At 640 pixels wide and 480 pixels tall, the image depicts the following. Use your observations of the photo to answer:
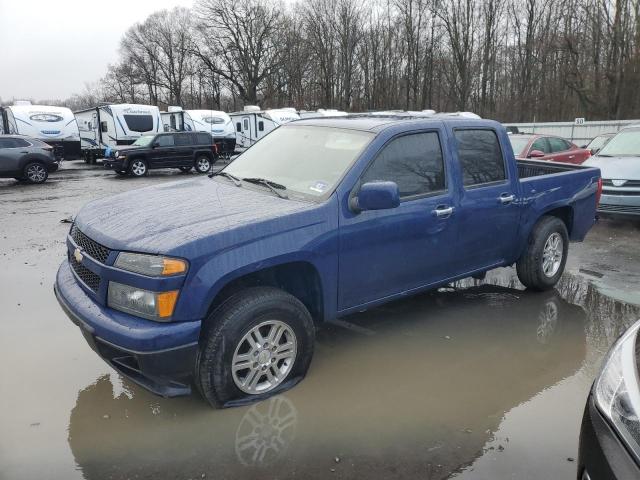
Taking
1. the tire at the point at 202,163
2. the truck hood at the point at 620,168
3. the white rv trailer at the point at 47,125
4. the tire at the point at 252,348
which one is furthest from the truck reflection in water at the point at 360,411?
the white rv trailer at the point at 47,125

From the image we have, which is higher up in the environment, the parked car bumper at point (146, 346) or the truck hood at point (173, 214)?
the truck hood at point (173, 214)

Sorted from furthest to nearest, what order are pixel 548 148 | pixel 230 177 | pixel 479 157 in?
pixel 548 148, pixel 479 157, pixel 230 177

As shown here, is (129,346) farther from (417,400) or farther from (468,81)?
(468,81)

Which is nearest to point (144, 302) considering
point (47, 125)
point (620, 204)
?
point (620, 204)

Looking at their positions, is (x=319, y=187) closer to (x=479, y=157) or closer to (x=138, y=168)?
(x=479, y=157)

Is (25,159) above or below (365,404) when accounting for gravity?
above

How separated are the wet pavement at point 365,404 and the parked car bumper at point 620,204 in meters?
3.79

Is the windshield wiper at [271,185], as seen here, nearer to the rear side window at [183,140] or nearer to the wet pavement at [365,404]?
the wet pavement at [365,404]

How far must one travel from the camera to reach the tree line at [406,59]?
35250mm

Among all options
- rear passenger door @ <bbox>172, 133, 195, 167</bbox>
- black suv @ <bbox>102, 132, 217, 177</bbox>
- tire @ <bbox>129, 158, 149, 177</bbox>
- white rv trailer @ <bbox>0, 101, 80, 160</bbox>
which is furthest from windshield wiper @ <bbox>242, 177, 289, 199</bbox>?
white rv trailer @ <bbox>0, 101, 80, 160</bbox>

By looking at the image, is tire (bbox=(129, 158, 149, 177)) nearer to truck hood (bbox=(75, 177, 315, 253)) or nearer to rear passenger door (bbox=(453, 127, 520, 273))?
truck hood (bbox=(75, 177, 315, 253))

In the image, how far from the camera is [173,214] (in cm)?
344

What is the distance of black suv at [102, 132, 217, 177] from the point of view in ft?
62.2

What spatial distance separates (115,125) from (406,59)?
111 feet
